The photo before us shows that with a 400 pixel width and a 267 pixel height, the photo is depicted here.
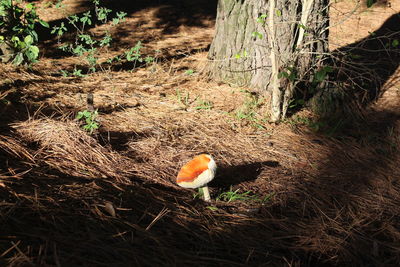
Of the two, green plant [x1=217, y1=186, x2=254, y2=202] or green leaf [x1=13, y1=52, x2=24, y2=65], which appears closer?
green plant [x1=217, y1=186, x2=254, y2=202]

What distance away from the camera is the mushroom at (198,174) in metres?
1.93

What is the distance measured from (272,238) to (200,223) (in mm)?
364

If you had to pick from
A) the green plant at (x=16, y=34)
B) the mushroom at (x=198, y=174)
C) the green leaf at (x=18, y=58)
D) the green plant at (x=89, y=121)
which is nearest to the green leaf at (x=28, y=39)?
the green plant at (x=16, y=34)

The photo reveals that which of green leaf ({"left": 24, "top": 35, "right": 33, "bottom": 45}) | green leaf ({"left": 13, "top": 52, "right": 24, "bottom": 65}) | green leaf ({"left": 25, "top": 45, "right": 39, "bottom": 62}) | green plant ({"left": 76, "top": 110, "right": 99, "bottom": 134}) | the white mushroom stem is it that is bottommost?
the white mushroom stem

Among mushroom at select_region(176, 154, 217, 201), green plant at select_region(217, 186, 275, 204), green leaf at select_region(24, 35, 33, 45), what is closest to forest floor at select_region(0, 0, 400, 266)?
green plant at select_region(217, 186, 275, 204)

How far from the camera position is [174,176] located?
2.27 metres

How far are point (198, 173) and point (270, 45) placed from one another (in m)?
1.64

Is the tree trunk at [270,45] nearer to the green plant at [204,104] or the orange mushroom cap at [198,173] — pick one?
the green plant at [204,104]

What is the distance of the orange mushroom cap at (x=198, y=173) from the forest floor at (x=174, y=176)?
5.3 inches

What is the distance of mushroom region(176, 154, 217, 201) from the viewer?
1.93 m

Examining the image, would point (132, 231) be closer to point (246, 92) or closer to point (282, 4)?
point (246, 92)

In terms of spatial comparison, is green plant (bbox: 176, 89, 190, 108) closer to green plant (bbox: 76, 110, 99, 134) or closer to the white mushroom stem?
green plant (bbox: 76, 110, 99, 134)

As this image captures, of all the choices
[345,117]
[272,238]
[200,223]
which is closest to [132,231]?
[200,223]

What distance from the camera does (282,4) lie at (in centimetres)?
312
